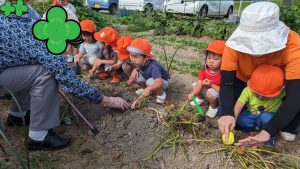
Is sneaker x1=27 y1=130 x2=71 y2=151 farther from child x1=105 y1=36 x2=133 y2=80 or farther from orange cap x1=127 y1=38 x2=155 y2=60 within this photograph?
child x1=105 y1=36 x2=133 y2=80

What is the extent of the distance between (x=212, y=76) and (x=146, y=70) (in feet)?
2.10

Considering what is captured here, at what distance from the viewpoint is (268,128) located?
2.26 m

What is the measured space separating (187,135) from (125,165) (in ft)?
1.76

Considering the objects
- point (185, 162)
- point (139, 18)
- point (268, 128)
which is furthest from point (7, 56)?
point (139, 18)

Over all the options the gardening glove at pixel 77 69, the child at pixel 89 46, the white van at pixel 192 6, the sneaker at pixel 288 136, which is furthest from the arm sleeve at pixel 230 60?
the white van at pixel 192 6

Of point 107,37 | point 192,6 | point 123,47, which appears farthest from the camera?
point 192,6

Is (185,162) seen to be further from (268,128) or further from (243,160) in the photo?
(268,128)

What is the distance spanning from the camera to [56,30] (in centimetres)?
121

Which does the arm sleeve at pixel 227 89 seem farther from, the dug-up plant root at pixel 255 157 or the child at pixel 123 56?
the child at pixel 123 56

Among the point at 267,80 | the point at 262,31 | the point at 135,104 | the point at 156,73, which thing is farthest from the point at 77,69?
the point at 262,31

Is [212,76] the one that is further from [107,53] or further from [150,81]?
[107,53]

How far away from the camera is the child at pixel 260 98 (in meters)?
2.40

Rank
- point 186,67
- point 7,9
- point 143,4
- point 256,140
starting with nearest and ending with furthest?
1. point 7,9
2. point 256,140
3. point 186,67
4. point 143,4

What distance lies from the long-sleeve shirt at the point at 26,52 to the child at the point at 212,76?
1226 mm
